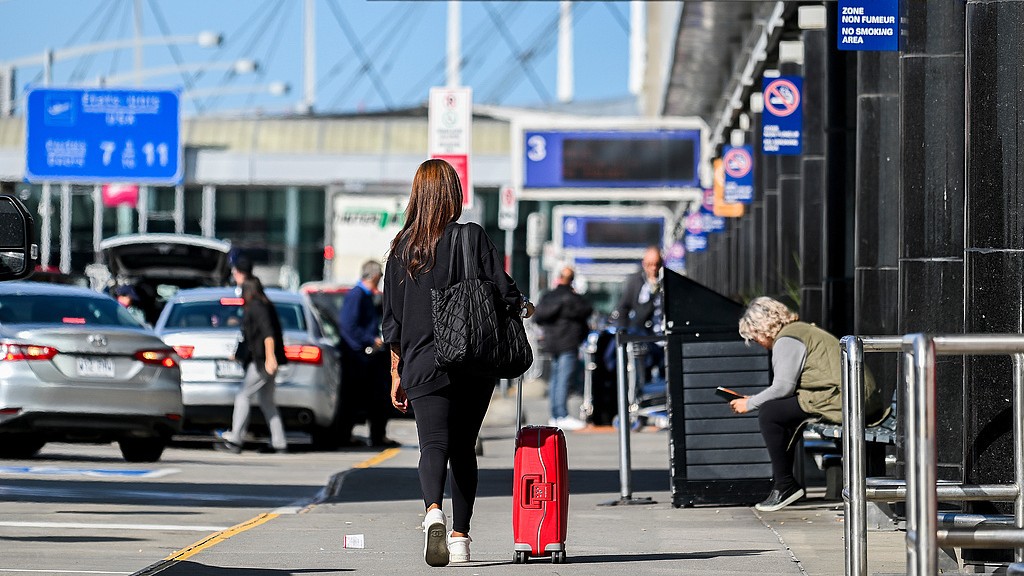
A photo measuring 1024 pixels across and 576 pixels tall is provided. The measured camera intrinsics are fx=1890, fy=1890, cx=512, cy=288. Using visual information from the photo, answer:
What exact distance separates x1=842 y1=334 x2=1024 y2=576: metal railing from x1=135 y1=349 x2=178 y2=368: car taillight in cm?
912

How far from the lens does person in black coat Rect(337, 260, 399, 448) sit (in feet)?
60.0

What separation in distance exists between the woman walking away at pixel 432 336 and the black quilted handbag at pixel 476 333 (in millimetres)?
120

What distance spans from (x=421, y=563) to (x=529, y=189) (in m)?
25.4

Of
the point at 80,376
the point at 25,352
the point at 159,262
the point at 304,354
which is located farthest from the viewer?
the point at 159,262

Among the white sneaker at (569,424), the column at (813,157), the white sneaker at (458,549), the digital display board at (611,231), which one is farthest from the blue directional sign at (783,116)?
the digital display board at (611,231)

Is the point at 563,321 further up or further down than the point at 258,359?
further up

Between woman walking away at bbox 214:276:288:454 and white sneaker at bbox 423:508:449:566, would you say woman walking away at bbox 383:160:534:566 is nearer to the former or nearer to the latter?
white sneaker at bbox 423:508:449:566

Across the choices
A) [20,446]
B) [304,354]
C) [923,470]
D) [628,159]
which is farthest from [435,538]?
[628,159]

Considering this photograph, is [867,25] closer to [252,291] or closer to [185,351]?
[252,291]

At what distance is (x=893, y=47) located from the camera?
10.9m

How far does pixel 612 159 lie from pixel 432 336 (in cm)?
2483

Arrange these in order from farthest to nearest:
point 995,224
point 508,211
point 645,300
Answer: point 508,211
point 645,300
point 995,224

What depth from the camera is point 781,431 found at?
10844 millimetres

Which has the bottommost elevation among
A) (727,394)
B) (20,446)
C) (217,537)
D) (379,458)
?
(379,458)
